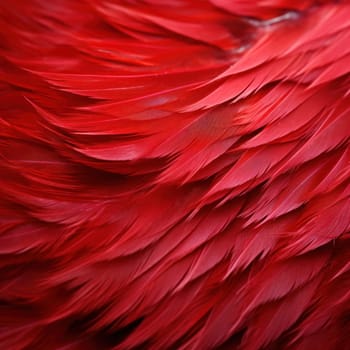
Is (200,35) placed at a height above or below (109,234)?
above

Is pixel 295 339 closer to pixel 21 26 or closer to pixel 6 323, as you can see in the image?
pixel 6 323

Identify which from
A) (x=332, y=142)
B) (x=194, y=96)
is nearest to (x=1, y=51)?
(x=194, y=96)

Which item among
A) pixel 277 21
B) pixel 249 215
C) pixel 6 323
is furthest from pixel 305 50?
pixel 6 323

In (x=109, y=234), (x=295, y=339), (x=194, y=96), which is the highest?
(x=194, y=96)

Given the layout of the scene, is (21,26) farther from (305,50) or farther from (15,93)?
(305,50)

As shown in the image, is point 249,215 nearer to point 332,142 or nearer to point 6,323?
point 332,142

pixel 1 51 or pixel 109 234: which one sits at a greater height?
pixel 1 51

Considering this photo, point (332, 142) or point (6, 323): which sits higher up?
point (332, 142)

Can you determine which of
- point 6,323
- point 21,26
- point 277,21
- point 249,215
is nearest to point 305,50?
point 277,21
